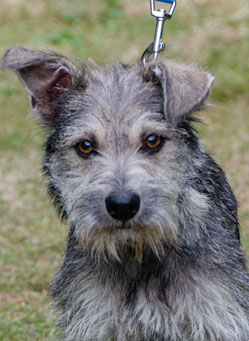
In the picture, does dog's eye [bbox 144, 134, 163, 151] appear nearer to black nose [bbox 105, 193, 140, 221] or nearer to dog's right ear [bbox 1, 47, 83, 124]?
black nose [bbox 105, 193, 140, 221]

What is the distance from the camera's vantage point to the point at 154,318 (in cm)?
479

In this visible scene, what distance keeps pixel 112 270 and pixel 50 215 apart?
3.66m

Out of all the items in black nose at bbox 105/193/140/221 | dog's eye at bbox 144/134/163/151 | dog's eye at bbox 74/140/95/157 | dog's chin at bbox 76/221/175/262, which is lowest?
dog's chin at bbox 76/221/175/262

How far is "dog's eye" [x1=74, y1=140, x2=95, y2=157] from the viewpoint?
467cm

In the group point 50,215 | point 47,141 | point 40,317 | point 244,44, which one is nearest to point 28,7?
point 244,44

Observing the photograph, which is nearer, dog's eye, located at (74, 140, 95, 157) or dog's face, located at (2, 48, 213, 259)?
dog's face, located at (2, 48, 213, 259)

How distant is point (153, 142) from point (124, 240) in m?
0.59

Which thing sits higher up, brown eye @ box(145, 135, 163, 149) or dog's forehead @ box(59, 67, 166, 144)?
dog's forehead @ box(59, 67, 166, 144)

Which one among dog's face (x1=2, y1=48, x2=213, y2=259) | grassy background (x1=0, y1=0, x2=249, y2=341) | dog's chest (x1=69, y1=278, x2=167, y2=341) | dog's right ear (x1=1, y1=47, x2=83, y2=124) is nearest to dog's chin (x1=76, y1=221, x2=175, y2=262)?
dog's face (x1=2, y1=48, x2=213, y2=259)

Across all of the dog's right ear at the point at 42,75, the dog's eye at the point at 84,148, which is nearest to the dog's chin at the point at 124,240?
the dog's eye at the point at 84,148

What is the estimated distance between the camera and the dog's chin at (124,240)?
4406 millimetres

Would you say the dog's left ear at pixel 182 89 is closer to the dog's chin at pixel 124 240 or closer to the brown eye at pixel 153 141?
the brown eye at pixel 153 141

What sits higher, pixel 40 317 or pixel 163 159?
pixel 163 159

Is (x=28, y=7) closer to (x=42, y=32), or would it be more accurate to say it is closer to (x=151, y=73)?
(x=42, y=32)
